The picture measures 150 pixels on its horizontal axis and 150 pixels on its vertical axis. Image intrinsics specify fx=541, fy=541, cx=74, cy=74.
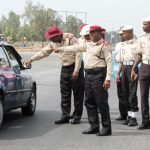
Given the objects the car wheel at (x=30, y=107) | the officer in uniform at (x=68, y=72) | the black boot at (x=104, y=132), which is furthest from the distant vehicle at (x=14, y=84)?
the black boot at (x=104, y=132)

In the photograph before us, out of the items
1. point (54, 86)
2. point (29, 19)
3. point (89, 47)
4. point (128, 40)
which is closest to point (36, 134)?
point (89, 47)

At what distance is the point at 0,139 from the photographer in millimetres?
8203

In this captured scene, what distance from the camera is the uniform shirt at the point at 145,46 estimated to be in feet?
30.1

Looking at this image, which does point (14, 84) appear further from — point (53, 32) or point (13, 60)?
point (53, 32)

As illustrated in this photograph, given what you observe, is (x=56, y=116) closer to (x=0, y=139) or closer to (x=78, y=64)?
(x=78, y=64)

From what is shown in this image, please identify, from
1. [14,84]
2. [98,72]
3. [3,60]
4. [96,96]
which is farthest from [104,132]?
[3,60]

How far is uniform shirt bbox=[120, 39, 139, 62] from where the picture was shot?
31.8ft

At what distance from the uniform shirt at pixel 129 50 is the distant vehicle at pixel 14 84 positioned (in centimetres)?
193

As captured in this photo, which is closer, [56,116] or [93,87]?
[93,87]

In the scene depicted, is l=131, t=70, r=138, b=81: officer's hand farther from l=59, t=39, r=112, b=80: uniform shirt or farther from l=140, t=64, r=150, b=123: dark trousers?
l=59, t=39, r=112, b=80: uniform shirt

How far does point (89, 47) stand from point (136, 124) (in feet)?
6.19

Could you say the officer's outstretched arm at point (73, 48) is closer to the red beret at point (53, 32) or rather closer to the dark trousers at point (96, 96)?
the dark trousers at point (96, 96)

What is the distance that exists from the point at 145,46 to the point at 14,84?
7.77 feet

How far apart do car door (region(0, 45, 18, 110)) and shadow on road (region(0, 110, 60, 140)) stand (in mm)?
404
